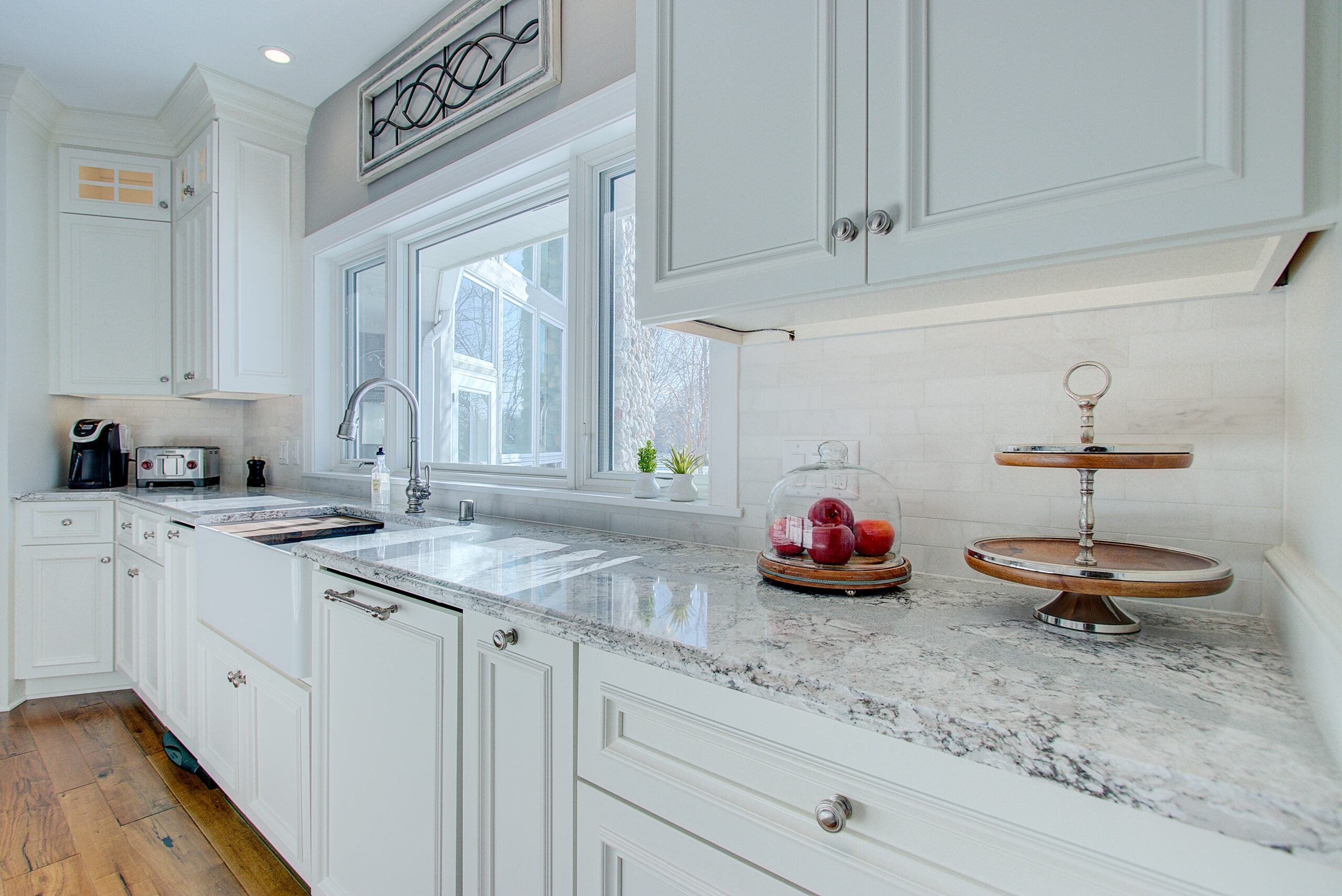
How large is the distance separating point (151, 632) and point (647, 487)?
2289 millimetres

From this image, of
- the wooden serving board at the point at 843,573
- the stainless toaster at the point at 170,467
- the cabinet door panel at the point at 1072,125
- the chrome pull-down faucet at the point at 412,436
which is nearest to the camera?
the cabinet door panel at the point at 1072,125

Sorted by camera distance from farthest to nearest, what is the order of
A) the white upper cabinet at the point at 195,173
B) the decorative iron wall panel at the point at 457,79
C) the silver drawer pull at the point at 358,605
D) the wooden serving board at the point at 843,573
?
the white upper cabinet at the point at 195,173 < the decorative iron wall panel at the point at 457,79 < the silver drawer pull at the point at 358,605 < the wooden serving board at the point at 843,573

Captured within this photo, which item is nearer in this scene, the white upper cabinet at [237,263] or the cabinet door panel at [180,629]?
the cabinet door panel at [180,629]

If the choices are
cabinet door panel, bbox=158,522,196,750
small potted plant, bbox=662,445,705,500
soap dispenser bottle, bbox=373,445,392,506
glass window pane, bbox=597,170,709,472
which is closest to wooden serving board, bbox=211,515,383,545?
soap dispenser bottle, bbox=373,445,392,506

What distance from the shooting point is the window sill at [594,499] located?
1529 mm

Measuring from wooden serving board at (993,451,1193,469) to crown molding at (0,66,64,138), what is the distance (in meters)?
3.99

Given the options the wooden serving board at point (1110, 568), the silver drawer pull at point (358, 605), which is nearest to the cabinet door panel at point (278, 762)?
the silver drawer pull at point (358, 605)

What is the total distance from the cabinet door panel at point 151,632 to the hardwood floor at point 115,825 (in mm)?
182

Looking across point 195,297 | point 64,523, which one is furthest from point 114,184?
point 64,523

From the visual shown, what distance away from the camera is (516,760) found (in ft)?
3.38

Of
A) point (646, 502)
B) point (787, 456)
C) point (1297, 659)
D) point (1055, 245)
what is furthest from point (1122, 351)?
point (646, 502)

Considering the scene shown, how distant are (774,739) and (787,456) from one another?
76 centimetres

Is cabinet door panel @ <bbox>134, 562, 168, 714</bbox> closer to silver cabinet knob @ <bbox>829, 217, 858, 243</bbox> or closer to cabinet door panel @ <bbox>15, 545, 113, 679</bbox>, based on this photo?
cabinet door panel @ <bbox>15, 545, 113, 679</bbox>

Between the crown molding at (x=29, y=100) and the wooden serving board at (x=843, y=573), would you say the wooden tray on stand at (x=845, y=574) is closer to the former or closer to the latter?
the wooden serving board at (x=843, y=573)
